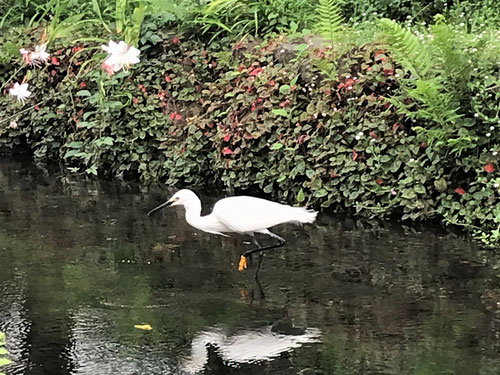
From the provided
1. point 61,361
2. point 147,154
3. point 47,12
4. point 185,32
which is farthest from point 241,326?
point 47,12

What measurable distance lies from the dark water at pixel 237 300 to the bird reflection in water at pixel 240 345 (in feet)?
0.04

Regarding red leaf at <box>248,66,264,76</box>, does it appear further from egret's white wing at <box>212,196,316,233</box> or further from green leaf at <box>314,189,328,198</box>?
egret's white wing at <box>212,196,316,233</box>

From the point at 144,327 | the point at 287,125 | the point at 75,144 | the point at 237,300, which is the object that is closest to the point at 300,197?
the point at 287,125

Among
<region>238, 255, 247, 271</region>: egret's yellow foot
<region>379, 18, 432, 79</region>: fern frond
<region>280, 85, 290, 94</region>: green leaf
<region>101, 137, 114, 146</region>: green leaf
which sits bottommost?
<region>238, 255, 247, 271</region>: egret's yellow foot

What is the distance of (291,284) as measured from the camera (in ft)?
20.6

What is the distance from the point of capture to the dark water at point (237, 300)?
503 cm

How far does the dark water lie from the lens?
198 inches

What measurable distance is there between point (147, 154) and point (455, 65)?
3900 mm

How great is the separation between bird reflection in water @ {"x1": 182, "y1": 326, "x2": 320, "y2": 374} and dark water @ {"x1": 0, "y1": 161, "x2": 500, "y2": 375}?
0.01 meters

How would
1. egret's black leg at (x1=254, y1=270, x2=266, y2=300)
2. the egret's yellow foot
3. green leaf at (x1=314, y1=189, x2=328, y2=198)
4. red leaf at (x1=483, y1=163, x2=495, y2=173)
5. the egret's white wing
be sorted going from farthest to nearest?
green leaf at (x1=314, y1=189, x2=328, y2=198) → red leaf at (x1=483, y1=163, x2=495, y2=173) → the egret's yellow foot → the egret's white wing → egret's black leg at (x1=254, y1=270, x2=266, y2=300)

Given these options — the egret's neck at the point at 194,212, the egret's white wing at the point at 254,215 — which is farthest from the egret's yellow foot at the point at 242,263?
the egret's neck at the point at 194,212

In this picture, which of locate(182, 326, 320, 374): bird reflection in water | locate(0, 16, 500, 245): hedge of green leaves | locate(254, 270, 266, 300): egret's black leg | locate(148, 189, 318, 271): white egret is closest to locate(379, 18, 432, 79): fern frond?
locate(0, 16, 500, 245): hedge of green leaves

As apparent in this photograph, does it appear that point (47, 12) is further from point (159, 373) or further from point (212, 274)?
point (159, 373)

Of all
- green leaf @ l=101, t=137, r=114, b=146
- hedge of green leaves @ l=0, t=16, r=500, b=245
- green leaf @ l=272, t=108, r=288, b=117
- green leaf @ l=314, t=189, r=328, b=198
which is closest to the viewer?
hedge of green leaves @ l=0, t=16, r=500, b=245
